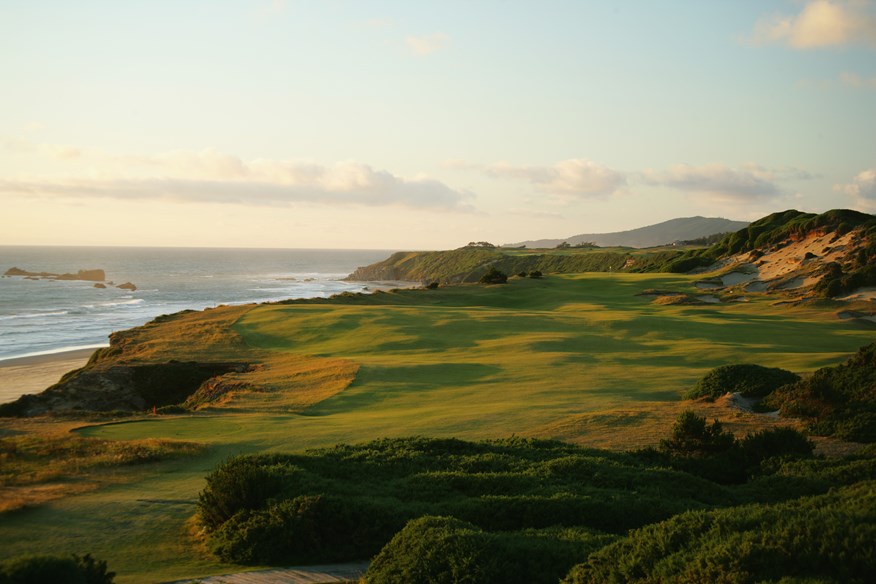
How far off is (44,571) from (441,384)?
19.9 meters

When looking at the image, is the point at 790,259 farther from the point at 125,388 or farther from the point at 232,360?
the point at 125,388

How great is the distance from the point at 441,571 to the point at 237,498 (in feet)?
14.2

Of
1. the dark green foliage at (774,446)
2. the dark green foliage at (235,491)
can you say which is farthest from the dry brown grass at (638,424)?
the dark green foliage at (235,491)

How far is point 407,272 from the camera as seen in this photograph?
155875 millimetres

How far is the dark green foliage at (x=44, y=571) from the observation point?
6969 mm

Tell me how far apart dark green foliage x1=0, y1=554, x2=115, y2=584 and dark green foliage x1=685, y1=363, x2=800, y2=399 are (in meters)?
18.0

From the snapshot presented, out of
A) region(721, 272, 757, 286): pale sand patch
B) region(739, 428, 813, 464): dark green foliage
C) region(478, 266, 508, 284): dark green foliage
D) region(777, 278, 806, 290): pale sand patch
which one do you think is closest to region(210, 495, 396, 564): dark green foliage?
region(739, 428, 813, 464): dark green foliage

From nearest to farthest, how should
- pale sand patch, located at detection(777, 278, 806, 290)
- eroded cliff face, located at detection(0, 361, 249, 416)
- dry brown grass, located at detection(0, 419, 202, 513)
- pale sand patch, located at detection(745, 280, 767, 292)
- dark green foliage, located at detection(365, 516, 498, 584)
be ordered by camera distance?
1. dark green foliage, located at detection(365, 516, 498, 584)
2. dry brown grass, located at detection(0, 419, 202, 513)
3. eroded cliff face, located at detection(0, 361, 249, 416)
4. pale sand patch, located at detection(777, 278, 806, 290)
5. pale sand patch, located at detection(745, 280, 767, 292)

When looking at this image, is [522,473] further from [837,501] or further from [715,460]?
[837,501]

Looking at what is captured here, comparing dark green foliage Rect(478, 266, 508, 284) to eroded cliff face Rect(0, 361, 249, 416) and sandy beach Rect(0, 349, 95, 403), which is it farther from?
eroded cliff face Rect(0, 361, 249, 416)

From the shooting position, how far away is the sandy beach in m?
39.4

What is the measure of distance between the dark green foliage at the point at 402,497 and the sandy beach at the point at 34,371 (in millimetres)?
30259

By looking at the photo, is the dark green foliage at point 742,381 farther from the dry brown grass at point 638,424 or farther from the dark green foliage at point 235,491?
the dark green foliage at point 235,491

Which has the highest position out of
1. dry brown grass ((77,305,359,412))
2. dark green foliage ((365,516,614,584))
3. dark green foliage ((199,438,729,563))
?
dark green foliage ((365,516,614,584))
